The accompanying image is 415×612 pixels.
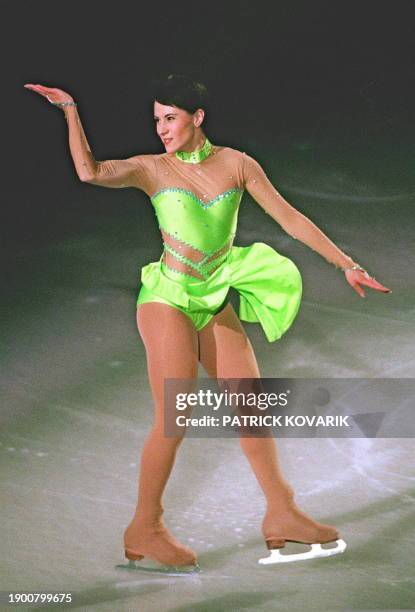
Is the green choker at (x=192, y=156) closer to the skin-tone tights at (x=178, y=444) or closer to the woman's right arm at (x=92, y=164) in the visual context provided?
the woman's right arm at (x=92, y=164)

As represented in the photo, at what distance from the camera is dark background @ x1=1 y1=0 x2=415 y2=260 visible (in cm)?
561

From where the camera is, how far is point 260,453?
4902mm

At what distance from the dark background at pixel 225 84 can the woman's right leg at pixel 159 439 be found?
944 millimetres

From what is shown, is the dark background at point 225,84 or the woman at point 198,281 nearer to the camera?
the woman at point 198,281

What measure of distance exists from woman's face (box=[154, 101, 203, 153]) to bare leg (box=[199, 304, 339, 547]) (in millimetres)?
586

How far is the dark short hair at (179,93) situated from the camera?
484cm

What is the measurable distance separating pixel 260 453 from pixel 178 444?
0.28m

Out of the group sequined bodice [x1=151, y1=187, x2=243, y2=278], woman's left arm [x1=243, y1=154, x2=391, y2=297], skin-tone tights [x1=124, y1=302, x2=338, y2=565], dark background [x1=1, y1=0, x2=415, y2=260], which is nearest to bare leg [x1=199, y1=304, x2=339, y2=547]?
skin-tone tights [x1=124, y1=302, x2=338, y2=565]

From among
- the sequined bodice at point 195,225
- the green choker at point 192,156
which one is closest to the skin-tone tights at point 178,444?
the sequined bodice at point 195,225

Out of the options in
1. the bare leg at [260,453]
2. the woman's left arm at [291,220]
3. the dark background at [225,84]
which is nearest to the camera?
the woman's left arm at [291,220]

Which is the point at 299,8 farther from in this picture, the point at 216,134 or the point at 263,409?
the point at 263,409

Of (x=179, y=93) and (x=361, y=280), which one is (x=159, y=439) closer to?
(x=361, y=280)

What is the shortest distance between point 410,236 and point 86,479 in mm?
1569

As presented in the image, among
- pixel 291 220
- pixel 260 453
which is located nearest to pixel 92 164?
pixel 291 220
